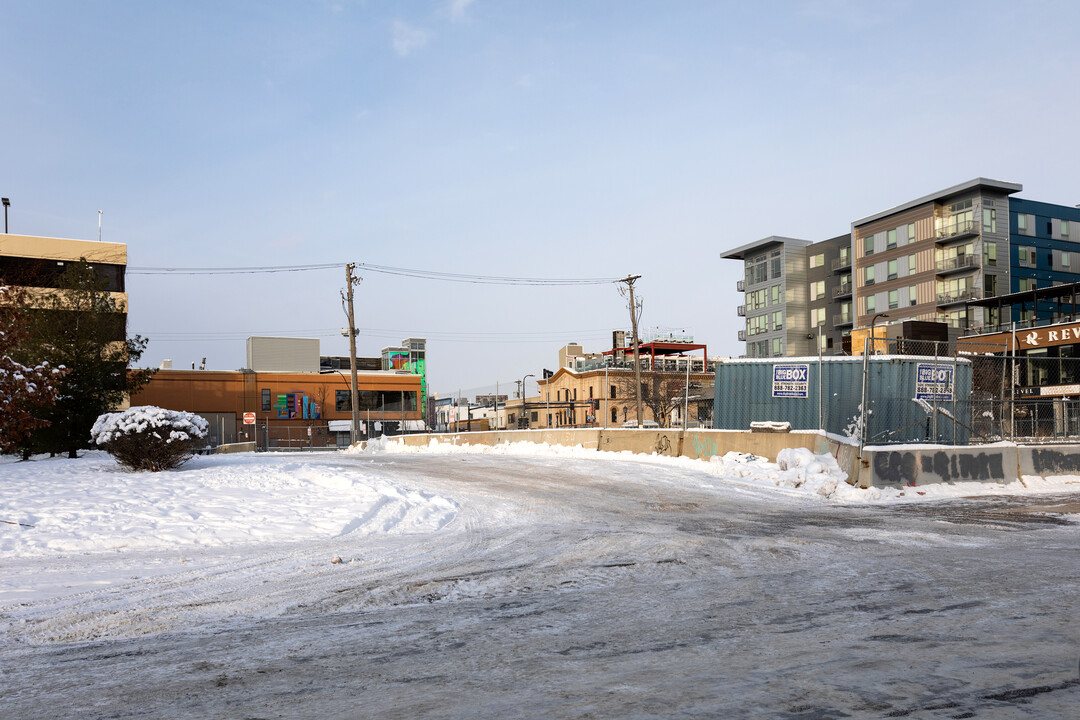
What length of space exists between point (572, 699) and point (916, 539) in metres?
7.83

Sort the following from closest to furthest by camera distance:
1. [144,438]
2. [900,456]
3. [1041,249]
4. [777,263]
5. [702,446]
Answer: [900,456], [144,438], [702,446], [1041,249], [777,263]

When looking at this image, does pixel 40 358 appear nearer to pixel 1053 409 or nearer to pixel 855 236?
pixel 1053 409

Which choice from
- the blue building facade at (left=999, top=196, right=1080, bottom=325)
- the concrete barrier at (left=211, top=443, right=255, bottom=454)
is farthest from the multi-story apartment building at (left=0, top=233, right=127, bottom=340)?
the blue building facade at (left=999, top=196, right=1080, bottom=325)

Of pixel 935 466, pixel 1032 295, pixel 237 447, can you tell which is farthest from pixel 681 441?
pixel 1032 295

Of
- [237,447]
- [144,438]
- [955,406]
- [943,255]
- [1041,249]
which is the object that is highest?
[1041,249]

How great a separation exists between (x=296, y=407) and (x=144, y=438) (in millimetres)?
65815

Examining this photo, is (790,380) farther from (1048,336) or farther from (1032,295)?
(1032,295)

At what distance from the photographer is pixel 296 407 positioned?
267ft

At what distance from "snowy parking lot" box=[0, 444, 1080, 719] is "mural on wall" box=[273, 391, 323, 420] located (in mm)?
68544

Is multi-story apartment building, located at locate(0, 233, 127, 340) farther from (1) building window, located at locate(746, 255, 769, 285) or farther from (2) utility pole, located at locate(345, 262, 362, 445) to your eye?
(1) building window, located at locate(746, 255, 769, 285)

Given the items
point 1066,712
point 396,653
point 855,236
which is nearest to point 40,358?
point 396,653

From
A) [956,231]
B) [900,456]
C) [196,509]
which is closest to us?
[196,509]

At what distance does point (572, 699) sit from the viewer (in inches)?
173

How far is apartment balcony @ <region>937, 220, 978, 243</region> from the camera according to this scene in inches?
2667
